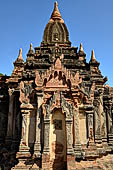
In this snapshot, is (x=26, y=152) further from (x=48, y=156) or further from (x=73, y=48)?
(x=73, y=48)

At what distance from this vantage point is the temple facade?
11.1m

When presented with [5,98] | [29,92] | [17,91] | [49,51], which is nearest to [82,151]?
[29,92]

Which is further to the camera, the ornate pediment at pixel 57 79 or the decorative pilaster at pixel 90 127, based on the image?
the ornate pediment at pixel 57 79

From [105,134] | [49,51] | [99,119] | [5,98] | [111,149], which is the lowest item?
[111,149]

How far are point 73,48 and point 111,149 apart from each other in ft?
34.5

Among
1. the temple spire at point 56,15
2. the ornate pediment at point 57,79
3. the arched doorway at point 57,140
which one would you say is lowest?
the arched doorway at point 57,140

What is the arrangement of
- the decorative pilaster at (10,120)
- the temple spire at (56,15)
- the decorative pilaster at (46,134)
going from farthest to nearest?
1. the temple spire at (56,15)
2. the decorative pilaster at (10,120)
3. the decorative pilaster at (46,134)

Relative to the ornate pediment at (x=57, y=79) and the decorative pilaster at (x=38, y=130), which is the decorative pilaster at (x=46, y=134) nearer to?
the decorative pilaster at (x=38, y=130)

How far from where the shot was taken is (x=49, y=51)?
18.2 m

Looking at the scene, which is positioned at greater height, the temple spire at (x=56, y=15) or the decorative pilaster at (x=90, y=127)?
the temple spire at (x=56, y=15)

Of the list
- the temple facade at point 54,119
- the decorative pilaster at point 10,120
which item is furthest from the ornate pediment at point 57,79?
the decorative pilaster at point 10,120

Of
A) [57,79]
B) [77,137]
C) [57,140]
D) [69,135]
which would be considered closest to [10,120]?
[57,140]

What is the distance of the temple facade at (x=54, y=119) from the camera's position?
36.5 feet

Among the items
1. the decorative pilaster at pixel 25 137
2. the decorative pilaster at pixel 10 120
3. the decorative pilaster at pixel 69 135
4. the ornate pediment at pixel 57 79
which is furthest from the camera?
the decorative pilaster at pixel 10 120
